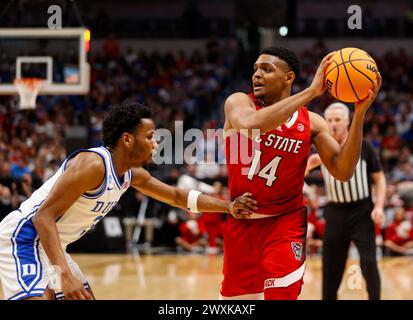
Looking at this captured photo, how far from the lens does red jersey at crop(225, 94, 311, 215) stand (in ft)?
14.8

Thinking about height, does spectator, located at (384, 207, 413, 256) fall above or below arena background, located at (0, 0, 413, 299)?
below

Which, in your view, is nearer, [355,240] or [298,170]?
[298,170]

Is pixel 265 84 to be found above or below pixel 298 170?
above

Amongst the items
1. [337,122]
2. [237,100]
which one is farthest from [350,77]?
[337,122]

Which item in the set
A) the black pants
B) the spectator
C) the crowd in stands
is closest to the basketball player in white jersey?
the black pants

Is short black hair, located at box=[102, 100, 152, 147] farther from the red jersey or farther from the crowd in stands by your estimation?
the crowd in stands

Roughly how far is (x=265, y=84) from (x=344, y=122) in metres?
2.31

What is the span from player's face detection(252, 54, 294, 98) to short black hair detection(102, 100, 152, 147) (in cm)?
81

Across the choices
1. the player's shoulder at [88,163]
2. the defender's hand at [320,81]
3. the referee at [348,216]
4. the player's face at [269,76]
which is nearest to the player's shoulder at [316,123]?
the player's face at [269,76]

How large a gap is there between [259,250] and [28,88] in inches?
277

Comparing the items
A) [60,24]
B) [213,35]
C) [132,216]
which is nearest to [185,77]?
[213,35]

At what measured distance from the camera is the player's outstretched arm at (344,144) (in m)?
4.27

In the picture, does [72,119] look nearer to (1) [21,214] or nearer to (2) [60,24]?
(2) [60,24]

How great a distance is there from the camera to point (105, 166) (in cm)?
391
